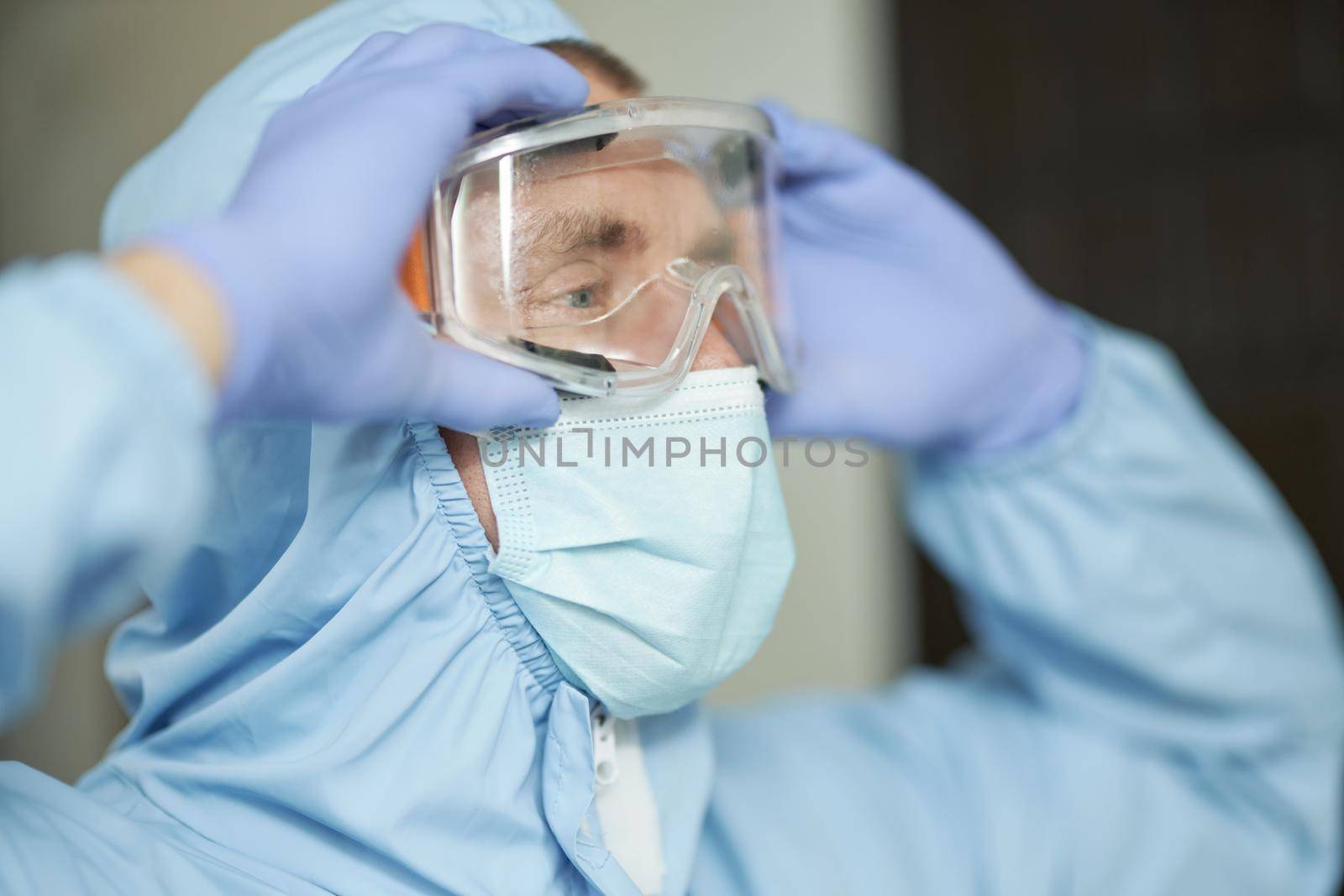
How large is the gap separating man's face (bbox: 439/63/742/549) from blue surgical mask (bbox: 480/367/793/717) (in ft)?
0.08

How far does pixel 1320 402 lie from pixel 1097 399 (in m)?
0.97

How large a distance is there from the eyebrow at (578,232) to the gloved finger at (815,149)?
36 cm

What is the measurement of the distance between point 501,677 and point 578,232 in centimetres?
35

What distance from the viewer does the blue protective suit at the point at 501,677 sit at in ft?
1.43

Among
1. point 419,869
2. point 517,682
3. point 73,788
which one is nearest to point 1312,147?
point 517,682

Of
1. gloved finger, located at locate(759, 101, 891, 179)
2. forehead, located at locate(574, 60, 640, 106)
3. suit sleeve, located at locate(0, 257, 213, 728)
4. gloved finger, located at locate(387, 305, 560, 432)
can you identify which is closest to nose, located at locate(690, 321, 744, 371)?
gloved finger, located at locate(387, 305, 560, 432)

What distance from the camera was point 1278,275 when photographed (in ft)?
6.27

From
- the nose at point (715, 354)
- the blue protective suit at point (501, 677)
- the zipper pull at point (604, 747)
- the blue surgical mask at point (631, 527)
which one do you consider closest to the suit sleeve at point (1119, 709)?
the blue protective suit at point (501, 677)

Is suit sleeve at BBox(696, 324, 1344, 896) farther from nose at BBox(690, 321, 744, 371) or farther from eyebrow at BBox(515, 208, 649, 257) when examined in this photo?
eyebrow at BBox(515, 208, 649, 257)

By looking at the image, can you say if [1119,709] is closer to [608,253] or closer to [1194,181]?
[608,253]

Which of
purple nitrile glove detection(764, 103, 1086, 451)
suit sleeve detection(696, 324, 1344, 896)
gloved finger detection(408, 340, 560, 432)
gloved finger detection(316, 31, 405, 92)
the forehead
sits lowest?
suit sleeve detection(696, 324, 1344, 896)

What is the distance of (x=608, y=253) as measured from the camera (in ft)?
2.60

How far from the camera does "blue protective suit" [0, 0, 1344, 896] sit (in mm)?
435

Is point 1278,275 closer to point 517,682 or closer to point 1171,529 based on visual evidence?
point 1171,529
